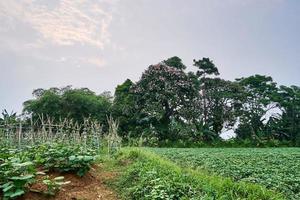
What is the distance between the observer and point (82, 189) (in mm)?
6828

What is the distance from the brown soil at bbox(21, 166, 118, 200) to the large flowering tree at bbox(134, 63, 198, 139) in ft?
75.9

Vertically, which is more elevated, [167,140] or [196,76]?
[196,76]

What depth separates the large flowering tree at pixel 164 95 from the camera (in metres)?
31.4

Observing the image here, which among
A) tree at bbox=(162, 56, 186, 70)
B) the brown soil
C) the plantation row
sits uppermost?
Answer: tree at bbox=(162, 56, 186, 70)

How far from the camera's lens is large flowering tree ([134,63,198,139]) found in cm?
3144

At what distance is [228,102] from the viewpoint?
36188mm

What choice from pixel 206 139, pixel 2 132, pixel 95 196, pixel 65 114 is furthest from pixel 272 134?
pixel 95 196

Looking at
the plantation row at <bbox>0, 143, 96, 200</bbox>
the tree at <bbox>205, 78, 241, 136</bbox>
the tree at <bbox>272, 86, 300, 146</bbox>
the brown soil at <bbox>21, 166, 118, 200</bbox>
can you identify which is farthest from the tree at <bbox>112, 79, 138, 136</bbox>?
the plantation row at <bbox>0, 143, 96, 200</bbox>

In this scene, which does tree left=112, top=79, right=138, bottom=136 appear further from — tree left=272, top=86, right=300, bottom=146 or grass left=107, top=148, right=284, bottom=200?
grass left=107, top=148, right=284, bottom=200

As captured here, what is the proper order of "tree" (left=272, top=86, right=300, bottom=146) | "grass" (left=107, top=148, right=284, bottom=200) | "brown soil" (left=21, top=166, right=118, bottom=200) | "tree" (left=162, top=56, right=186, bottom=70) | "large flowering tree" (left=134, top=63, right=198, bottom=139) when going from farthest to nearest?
"tree" (left=272, top=86, right=300, bottom=146) < "tree" (left=162, top=56, right=186, bottom=70) < "large flowering tree" (left=134, top=63, right=198, bottom=139) < "brown soil" (left=21, top=166, right=118, bottom=200) < "grass" (left=107, top=148, right=284, bottom=200)

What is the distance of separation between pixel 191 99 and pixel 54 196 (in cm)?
2761

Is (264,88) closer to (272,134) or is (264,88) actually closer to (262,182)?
(272,134)

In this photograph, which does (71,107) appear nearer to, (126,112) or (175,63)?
(126,112)

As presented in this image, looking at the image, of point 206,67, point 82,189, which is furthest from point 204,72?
point 82,189
